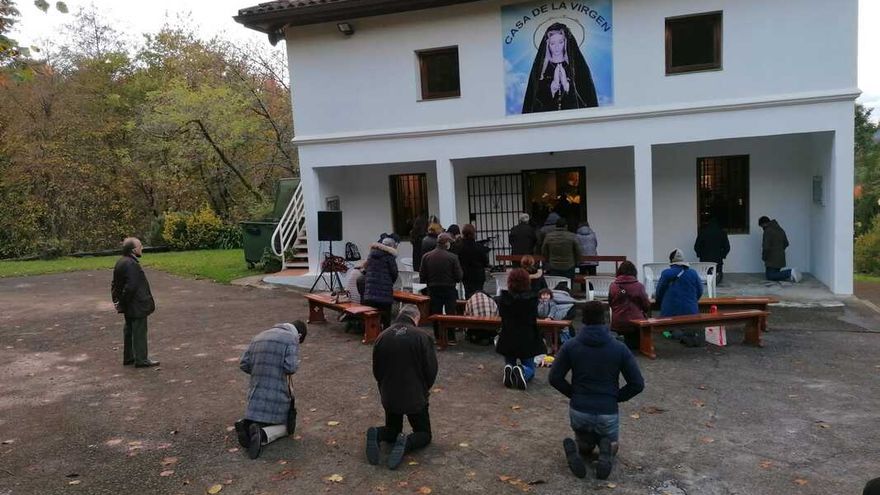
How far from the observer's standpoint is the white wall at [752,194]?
13383 millimetres

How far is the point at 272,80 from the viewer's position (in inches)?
1016

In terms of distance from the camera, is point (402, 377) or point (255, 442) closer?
point (402, 377)

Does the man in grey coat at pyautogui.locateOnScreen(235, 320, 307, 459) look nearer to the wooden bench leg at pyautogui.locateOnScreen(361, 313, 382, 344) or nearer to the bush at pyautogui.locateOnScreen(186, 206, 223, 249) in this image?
the wooden bench leg at pyautogui.locateOnScreen(361, 313, 382, 344)

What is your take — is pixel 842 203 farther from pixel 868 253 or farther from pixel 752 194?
pixel 868 253

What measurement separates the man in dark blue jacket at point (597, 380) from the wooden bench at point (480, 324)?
339cm

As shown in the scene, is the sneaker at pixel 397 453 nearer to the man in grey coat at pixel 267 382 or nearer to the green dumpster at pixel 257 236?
the man in grey coat at pixel 267 382

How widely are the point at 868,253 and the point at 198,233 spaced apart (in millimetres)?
33503

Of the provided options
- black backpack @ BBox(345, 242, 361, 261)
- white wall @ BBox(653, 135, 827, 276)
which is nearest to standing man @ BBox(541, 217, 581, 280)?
white wall @ BBox(653, 135, 827, 276)

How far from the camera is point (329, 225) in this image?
1348 cm

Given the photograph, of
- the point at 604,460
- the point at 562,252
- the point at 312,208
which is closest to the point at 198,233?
the point at 312,208

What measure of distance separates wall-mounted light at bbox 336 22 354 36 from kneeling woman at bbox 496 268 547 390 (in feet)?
28.8

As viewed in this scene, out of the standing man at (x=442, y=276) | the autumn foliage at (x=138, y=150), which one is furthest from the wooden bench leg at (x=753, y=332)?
the autumn foliage at (x=138, y=150)

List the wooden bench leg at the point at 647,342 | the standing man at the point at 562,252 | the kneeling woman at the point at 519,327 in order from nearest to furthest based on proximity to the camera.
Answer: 1. the kneeling woman at the point at 519,327
2. the wooden bench leg at the point at 647,342
3. the standing man at the point at 562,252

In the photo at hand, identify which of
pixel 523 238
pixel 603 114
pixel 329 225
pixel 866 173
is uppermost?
pixel 603 114
